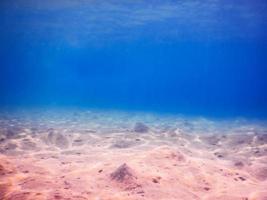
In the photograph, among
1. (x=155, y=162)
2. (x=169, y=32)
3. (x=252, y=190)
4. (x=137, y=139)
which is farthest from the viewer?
(x=169, y=32)

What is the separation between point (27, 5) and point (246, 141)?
3175 cm

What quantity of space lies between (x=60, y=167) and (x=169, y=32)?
147 feet

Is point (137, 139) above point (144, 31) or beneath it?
beneath

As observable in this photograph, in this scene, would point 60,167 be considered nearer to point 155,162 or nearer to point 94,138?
point 155,162

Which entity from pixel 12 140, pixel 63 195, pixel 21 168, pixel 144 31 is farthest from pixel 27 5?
pixel 63 195

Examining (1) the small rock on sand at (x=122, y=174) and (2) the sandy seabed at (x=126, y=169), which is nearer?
(2) the sandy seabed at (x=126, y=169)

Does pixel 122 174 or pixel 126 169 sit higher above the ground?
pixel 126 169

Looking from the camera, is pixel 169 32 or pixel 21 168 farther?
pixel 169 32

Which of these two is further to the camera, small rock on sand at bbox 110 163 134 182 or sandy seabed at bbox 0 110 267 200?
small rock on sand at bbox 110 163 134 182

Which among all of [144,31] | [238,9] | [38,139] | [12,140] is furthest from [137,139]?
[144,31]

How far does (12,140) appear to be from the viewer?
14.7 meters

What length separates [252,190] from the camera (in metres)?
8.34

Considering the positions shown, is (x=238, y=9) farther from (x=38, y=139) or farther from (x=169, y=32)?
(x=38, y=139)

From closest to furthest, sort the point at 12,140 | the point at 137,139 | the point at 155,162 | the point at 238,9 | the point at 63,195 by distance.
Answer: the point at 63,195 < the point at 155,162 < the point at 12,140 < the point at 137,139 < the point at 238,9
